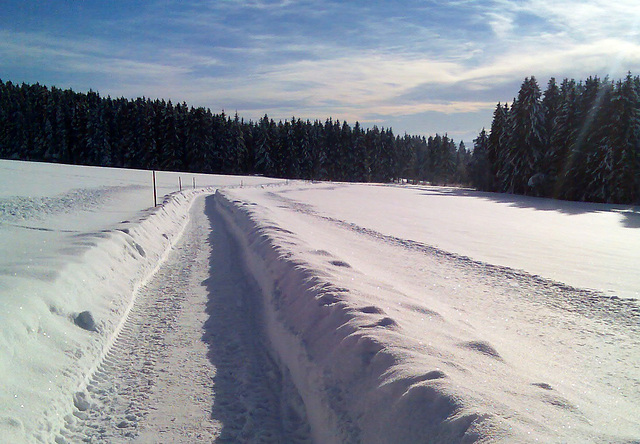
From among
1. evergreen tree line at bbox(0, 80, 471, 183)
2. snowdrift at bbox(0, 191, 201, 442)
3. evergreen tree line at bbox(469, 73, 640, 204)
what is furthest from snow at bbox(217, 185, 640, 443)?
evergreen tree line at bbox(0, 80, 471, 183)

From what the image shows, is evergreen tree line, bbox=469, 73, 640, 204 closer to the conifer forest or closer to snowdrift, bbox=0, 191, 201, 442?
the conifer forest

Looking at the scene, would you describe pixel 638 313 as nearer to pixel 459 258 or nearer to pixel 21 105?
pixel 459 258

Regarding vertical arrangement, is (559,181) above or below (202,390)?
above

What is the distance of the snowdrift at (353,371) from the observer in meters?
2.99

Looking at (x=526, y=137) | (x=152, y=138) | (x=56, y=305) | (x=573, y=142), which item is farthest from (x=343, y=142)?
(x=56, y=305)

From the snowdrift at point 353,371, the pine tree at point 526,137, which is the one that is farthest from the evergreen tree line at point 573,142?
the snowdrift at point 353,371

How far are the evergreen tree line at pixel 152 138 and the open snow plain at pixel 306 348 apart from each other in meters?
67.3

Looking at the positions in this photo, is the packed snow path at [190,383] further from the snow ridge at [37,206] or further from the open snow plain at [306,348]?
the snow ridge at [37,206]

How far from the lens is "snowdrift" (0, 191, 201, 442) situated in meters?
3.54

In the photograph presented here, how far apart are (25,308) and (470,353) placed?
16.9 ft

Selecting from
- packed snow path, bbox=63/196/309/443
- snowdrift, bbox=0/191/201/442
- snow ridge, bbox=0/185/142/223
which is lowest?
packed snow path, bbox=63/196/309/443

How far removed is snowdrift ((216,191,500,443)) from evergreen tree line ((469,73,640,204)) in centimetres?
3920

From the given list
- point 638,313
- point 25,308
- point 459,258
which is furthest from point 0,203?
point 638,313

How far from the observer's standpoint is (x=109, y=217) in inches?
556
